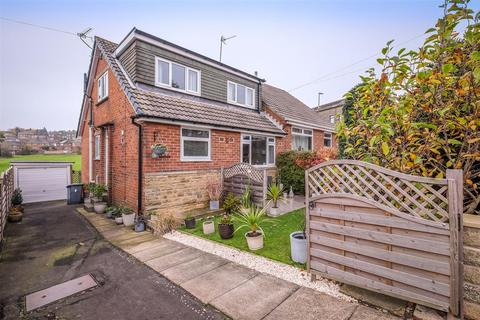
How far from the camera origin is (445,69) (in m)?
2.68

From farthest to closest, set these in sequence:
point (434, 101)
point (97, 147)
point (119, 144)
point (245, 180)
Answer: point (97, 147) → point (119, 144) → point (245, 180) → point (434, 101)

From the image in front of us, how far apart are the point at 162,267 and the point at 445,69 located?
5.54 meters

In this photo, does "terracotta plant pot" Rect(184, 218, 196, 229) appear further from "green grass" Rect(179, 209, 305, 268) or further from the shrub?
the shrub

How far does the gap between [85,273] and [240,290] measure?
3.16m

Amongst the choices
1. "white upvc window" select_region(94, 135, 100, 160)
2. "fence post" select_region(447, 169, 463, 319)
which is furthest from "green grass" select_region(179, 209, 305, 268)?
"white upvc window" select_region(94, 135, 100, 160)

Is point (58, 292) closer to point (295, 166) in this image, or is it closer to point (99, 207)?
point (99, 207)

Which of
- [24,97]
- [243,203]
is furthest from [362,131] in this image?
[24,97]

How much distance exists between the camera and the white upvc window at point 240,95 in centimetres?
1189

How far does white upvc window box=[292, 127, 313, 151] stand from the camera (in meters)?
14.7

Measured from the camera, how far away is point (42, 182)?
13.3 m

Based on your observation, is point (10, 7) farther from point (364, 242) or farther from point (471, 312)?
point (471, 312)

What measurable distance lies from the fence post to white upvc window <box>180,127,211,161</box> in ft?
24.1

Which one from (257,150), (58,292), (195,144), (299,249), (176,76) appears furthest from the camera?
(257,150)

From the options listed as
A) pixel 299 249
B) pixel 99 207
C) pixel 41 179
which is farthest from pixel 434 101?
pixel 41 179
